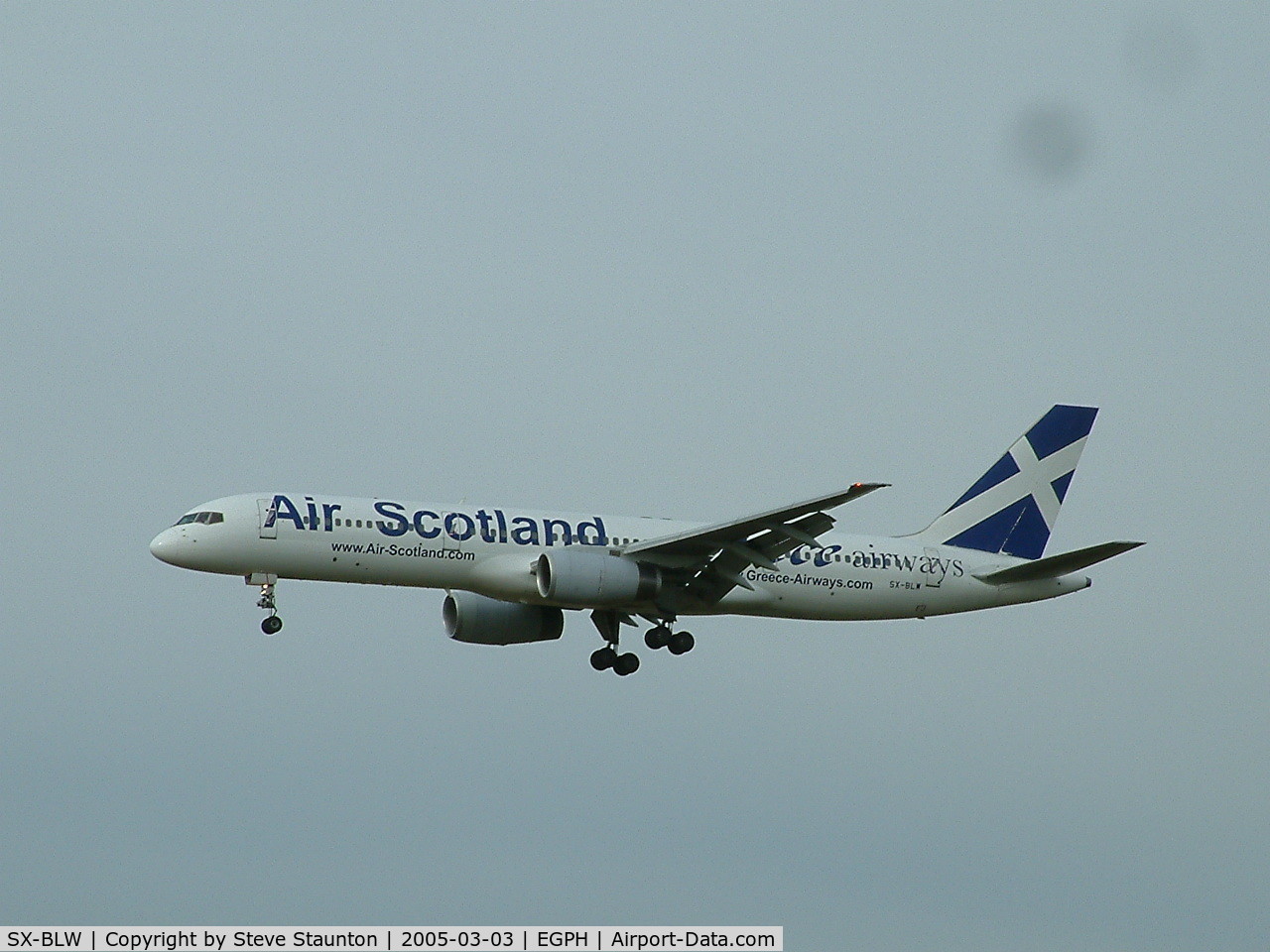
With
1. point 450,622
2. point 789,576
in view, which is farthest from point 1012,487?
point 450,622

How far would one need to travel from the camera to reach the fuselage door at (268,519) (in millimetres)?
42250

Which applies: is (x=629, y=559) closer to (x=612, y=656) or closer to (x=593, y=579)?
(x=593, y=579)

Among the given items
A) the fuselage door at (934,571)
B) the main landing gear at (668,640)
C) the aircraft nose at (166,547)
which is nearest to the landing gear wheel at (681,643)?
the main landing gear at (668,640)

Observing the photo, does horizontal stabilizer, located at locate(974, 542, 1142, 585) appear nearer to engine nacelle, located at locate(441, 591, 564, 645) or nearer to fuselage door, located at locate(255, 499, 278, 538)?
engine nacelle, located at locate(441, 591, 564, 645)

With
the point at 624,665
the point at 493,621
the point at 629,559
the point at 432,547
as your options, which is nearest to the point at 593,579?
the point at 629,559

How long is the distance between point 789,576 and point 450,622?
28.3ft

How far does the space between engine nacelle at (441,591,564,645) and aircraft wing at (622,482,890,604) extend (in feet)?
16.7

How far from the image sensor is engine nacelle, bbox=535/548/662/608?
42.4 m

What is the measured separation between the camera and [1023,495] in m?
50.5

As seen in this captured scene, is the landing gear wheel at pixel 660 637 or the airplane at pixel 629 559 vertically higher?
the airplane at pixel 629 559

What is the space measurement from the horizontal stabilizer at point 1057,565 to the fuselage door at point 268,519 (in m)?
17.1

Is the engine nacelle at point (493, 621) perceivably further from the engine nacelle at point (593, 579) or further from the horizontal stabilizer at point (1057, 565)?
the horizontal stabilizer at point (1057, 565)

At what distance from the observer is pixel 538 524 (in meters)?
44.2

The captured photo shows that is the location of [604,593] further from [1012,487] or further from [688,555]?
[1012,487]
